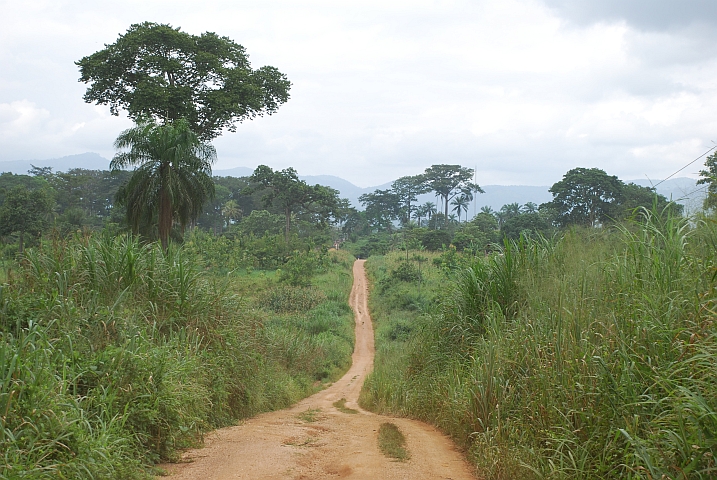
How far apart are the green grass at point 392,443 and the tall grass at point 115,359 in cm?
211

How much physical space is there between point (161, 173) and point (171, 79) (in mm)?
11953

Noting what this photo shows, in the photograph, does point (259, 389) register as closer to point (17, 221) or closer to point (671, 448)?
point (671, 448)

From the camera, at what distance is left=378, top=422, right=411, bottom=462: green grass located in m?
6.12

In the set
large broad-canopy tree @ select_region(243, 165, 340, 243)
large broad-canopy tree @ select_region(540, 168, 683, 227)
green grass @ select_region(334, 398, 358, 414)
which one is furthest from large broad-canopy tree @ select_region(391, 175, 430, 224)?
green grass @ select_region(334, 398, 358, 414)

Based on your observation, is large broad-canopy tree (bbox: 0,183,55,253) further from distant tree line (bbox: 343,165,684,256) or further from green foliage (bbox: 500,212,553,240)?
green foliage (bbox: 500,212,553,240)

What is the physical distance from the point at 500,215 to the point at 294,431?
53095mm

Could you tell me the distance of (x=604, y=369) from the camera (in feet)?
15.1

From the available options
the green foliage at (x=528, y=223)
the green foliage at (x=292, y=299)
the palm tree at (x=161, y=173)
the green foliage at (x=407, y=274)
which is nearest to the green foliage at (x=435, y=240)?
the green foliage at (x=407, y=274)

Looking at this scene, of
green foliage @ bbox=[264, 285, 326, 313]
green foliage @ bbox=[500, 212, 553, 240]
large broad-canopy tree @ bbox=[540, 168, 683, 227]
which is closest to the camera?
large broad-canopy tree @ bbox=[540, 168, 683, 227]

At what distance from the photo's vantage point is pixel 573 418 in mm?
4988

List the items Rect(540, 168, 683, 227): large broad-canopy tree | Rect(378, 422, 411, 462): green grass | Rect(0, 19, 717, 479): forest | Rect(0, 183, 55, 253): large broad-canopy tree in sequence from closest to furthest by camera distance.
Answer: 1. Rect(0, 19, 717, 479): forest
2. Rect(378, 422, 411, 462): green grass
3. Rect(540, 168, 683, 227): large broad-canopy tree
4. Rect(0, 183, 55, 253): large broad-canopy tree

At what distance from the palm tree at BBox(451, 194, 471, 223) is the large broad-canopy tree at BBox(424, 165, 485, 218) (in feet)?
1.66

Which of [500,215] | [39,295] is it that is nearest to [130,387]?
[39,295]

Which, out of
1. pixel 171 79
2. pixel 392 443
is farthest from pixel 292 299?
pixel 392 443
